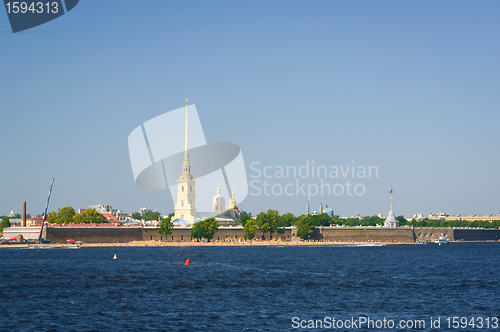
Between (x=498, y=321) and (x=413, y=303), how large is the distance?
6.81m

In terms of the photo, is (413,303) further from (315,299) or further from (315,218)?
(315,218)

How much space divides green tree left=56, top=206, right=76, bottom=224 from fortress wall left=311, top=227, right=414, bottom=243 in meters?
55.9

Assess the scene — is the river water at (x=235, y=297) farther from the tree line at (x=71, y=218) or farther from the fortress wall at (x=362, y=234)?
the fortress wall at (x=362, y=234)

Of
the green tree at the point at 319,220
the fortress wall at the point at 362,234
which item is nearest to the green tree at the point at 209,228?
the fortress wall at the point at 362,234

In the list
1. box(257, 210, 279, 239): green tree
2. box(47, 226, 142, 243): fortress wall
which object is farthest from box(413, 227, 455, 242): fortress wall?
box(47, 226, 142, 243): fortress wall

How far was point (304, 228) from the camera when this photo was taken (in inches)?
5595

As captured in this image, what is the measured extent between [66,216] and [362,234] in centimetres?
6934

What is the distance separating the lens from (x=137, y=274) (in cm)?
5869

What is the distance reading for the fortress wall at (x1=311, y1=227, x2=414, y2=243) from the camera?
14838 cm

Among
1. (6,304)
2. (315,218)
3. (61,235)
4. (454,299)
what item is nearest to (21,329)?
(6,304)

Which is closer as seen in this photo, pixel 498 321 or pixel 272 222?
pixel 498 321

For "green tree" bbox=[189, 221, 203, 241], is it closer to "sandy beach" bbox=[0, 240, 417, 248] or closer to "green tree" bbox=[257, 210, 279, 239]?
"sandy beach" bbox=[0, 240, 417, 248]

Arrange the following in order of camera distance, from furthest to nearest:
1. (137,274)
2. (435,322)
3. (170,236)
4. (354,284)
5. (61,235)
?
1. (170,236)
2. (61,235)
3. (137,274)
4. (354,284)
5. (435,322)

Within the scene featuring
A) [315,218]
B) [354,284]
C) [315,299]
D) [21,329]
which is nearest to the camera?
[21,329]
